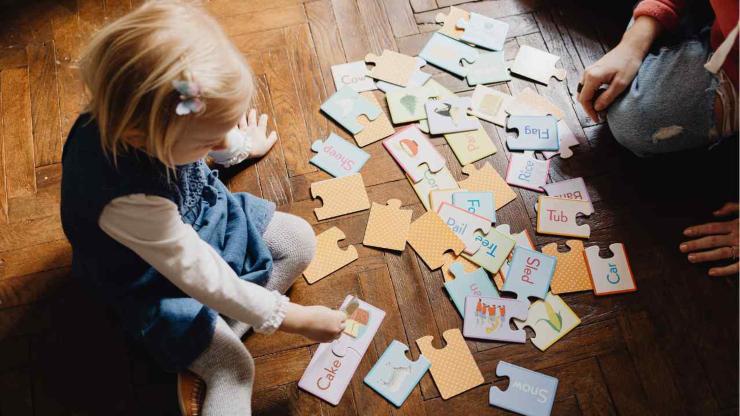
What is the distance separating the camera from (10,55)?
180 cm

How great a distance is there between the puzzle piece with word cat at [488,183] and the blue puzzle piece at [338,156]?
29 centimetres

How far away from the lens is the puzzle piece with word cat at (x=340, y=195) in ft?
5.26

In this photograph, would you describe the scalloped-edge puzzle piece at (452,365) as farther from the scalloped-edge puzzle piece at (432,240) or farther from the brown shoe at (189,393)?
the brown shoe at (189,393)

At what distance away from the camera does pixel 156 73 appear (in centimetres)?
88

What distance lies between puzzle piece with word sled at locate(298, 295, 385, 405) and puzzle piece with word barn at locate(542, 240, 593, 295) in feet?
1.60

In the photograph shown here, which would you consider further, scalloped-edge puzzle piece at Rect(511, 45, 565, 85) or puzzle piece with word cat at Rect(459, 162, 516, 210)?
scalloped-edge puzzle piece at Rect(511, 45, 565, 85)

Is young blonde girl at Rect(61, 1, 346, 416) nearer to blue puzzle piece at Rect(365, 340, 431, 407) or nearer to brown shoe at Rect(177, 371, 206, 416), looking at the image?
brown shoe at Rect(177, 371, 206, 416)

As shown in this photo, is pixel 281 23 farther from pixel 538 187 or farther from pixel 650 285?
pixel 650 285

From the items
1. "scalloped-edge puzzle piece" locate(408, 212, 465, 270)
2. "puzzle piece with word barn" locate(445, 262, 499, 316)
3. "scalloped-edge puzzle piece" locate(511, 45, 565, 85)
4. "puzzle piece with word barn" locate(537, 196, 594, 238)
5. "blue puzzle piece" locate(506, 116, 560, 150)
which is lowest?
"puzzle piece with word barn" locate(445, 262, 499, 316)

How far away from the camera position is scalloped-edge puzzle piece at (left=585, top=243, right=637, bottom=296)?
1522 mm

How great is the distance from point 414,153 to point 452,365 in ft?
1.94

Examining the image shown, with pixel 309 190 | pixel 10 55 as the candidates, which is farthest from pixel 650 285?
pixel 10 55

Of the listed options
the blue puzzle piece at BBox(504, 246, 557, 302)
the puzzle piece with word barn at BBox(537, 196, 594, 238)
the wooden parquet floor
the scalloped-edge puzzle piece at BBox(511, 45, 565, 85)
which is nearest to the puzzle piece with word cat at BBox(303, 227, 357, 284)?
the wooden parquet floor

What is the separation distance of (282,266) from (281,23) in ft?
2.81
